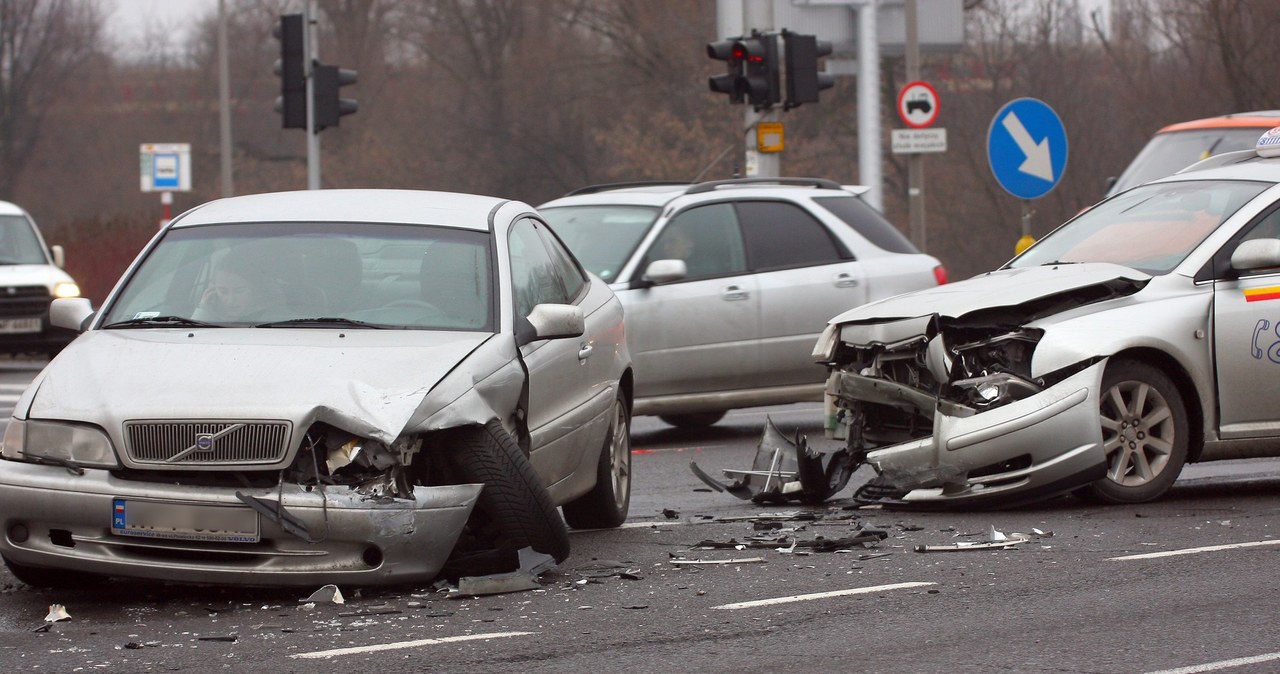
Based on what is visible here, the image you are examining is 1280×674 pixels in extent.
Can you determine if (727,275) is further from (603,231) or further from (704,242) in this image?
(603,231)

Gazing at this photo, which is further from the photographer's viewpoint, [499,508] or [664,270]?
[664,270]

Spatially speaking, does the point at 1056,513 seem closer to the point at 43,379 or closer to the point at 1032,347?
the point at 1032,347

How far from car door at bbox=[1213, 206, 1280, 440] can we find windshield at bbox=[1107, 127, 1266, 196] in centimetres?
821

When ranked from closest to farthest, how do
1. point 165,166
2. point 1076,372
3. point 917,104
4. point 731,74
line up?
point 1076,372, point 731,74, point 917,104, point 165,166

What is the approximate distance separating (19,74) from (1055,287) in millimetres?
53103

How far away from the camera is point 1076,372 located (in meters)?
8.55

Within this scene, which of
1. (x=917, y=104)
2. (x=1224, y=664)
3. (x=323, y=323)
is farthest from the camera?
(x=917, y=104)

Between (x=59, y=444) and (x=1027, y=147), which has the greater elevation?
(x=1027, y=147)

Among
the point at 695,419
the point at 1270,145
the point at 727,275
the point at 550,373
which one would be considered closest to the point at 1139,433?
the point at 1270,145

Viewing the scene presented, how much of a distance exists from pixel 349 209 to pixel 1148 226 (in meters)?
4.26

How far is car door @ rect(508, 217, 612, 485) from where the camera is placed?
7395 mm

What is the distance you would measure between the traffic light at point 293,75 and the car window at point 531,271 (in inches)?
568

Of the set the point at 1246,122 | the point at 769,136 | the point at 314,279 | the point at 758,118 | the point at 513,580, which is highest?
the point at 758,118

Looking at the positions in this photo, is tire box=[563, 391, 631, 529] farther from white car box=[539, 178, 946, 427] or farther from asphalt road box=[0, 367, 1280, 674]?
white car box=[539, 178, 946, 427]
